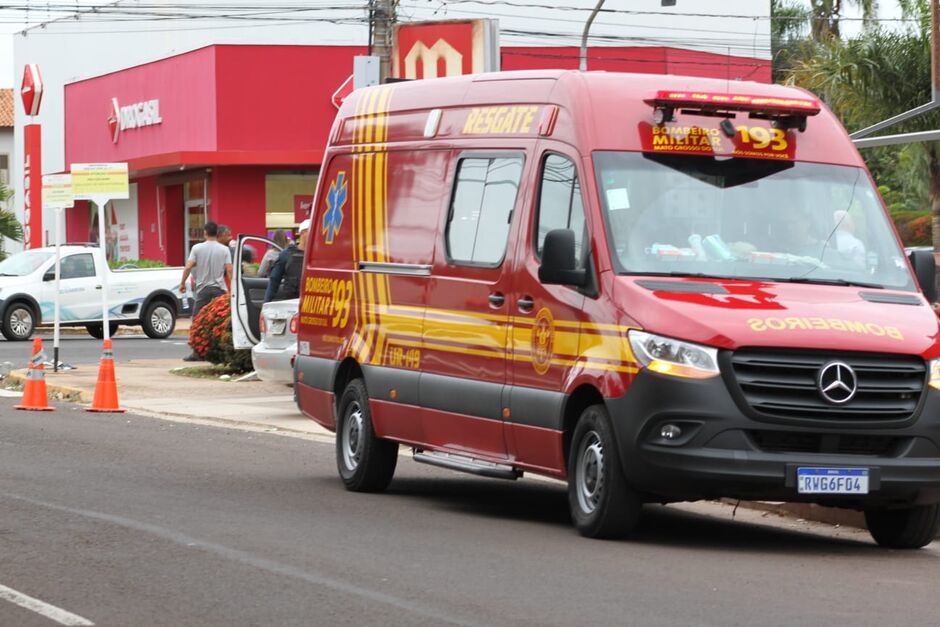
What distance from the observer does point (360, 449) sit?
12773mm

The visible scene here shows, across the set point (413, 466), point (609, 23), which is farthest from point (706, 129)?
point (609, 23)

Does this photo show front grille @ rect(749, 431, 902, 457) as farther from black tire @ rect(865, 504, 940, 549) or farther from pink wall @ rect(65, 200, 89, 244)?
pink wall @ rect(65, 200, 89, 244)

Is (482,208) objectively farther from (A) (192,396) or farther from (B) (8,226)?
(B) (8,226)

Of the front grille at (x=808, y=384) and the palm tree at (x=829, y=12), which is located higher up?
the palm tree at (x=829, y=12)

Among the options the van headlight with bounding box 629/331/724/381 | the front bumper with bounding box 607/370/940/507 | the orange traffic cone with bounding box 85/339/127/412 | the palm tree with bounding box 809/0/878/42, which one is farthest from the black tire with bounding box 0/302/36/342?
the palm tree with bounding box 809/0/878/42

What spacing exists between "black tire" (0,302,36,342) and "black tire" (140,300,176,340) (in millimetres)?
2036

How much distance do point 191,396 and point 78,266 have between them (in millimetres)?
13384

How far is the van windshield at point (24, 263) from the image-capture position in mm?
34144

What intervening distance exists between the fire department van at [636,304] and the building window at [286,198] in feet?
109

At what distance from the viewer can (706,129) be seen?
10.8 metres

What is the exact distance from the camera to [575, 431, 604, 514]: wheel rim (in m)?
10.1

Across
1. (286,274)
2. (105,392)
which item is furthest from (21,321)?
(286,274)

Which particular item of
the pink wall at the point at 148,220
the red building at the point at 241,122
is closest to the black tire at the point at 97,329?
the red building at the point at 241,122

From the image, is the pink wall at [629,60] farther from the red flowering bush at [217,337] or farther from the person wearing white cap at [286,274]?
the person wearing white cap at [286,274]
